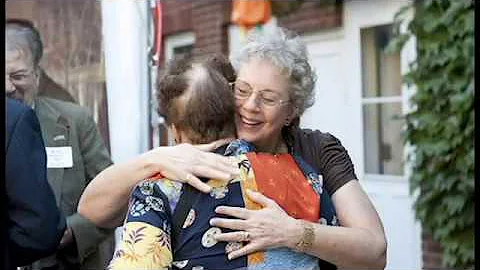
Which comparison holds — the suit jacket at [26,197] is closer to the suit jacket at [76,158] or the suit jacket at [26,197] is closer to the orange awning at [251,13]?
the suit jacket at [76,158]

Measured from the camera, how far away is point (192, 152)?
6.37ft

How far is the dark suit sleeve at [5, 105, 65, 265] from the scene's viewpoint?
203 centimetres

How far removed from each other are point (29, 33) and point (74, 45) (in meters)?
0.30

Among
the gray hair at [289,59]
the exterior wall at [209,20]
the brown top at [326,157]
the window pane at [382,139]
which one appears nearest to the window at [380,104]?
the window pane at [382,139]

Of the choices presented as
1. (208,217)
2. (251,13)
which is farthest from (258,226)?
(251,13)

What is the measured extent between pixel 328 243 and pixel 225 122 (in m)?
0.33

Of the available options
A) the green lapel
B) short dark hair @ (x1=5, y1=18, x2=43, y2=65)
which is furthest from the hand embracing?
short dark hair @ (x1=5, y1=18, x2=43, y2=65)

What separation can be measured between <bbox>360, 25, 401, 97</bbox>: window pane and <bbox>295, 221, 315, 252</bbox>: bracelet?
414cm

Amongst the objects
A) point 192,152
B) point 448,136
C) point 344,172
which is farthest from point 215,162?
point 448,136

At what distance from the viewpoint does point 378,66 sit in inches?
245

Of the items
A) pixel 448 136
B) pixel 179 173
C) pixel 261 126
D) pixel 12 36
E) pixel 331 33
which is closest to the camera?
pixel 179 173

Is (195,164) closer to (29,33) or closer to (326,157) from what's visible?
(326,157)

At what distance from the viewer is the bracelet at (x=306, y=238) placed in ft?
6.34

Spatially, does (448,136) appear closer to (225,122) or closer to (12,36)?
(12,36)
